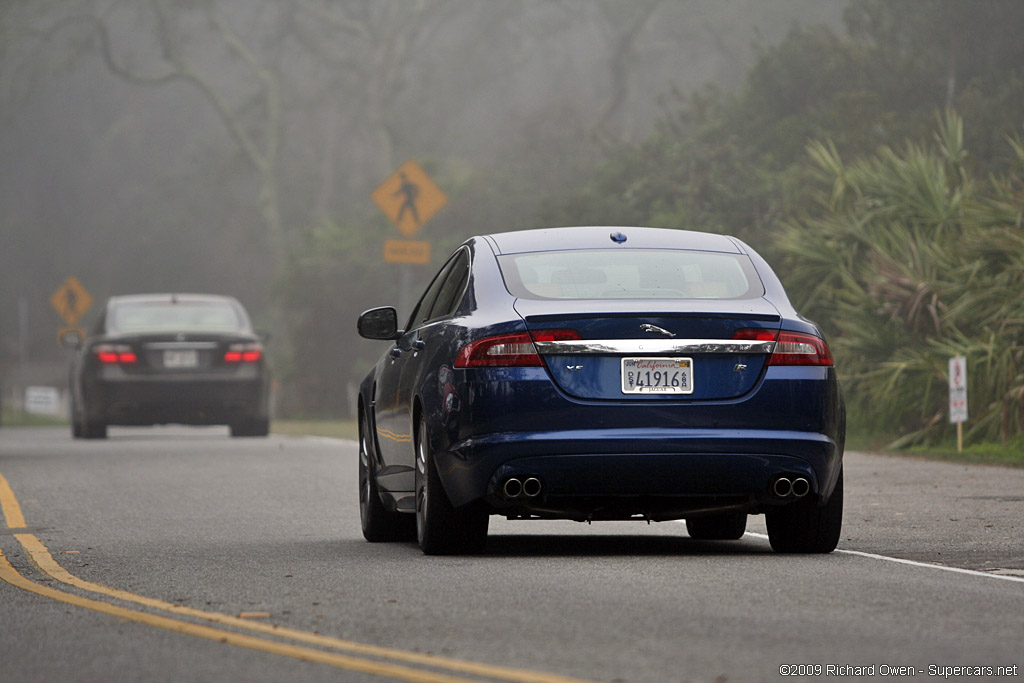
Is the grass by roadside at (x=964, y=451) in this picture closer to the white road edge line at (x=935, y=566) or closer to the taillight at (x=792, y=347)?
the white road edge line at (x=935, y=566)

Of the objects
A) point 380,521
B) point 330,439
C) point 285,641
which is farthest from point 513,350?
point 330,439

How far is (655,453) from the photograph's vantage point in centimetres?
880

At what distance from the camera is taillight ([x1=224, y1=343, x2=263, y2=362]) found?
73.8 ft

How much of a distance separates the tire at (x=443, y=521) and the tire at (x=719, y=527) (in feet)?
5.45

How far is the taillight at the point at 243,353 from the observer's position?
2250 cm

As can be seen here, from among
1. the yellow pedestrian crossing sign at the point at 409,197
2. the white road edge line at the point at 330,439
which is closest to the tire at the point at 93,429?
the white road edge line at the point at 330,439

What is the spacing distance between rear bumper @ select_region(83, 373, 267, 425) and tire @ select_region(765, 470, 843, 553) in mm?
13577

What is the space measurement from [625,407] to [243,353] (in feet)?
46.6

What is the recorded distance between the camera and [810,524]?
9438 mm

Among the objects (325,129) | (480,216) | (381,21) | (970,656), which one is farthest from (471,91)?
(970,656)

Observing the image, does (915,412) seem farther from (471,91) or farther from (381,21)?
(471,91)

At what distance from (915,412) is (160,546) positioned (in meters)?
12.4

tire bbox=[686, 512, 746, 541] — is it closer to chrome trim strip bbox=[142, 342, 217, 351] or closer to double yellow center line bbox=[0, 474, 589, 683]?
double yellow center line bbox=[0, 474, 589, 683]

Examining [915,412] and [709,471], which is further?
[915,412]
